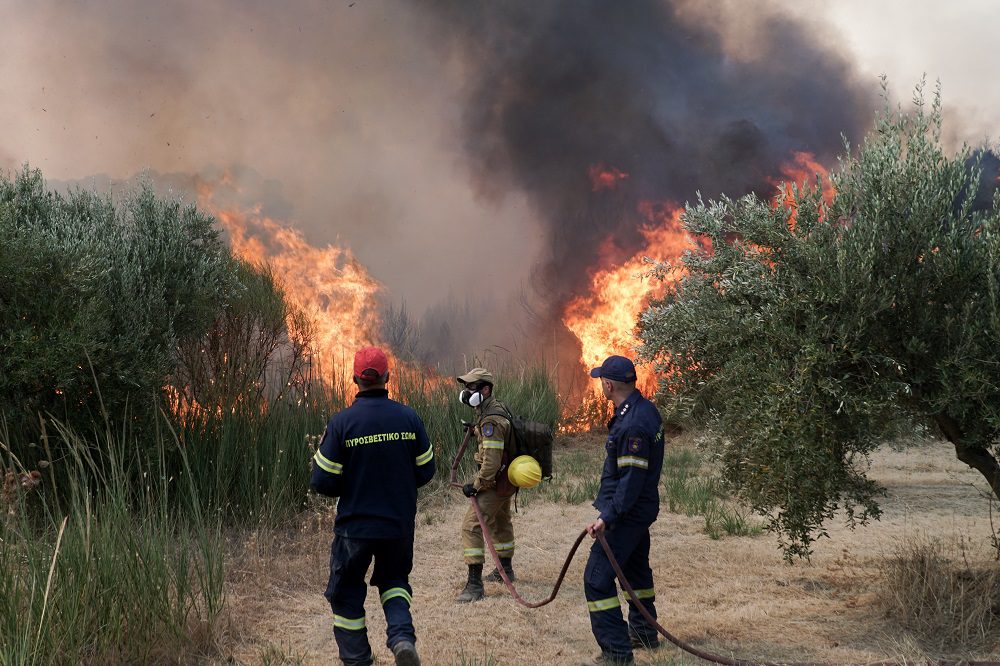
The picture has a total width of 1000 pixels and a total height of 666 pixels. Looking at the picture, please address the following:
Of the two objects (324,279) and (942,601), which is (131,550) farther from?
(324,279)

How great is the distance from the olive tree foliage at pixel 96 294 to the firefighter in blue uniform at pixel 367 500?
329 centimetres

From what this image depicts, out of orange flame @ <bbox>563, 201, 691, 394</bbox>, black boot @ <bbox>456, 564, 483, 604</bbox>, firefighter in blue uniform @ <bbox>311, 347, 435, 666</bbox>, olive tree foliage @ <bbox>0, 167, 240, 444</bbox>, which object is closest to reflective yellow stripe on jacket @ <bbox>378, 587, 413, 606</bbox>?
firefighter in blue uniform @ <bbox>311, 347, 435, 666</bbox>

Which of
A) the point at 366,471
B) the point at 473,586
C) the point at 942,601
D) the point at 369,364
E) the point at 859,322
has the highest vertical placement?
the point at 859,322

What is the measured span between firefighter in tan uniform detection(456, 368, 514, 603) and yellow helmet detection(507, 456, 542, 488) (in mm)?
152

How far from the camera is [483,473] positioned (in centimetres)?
709

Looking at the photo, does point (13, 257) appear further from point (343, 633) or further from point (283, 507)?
point (343, 633)

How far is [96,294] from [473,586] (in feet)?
16.4

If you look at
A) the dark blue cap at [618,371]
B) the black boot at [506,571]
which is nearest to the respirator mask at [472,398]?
the black boot at [506,571]

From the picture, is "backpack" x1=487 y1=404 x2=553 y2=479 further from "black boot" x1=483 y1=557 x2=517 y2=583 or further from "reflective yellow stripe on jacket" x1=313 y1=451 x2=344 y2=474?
"reflective yellow stripe on jacket" x1=313 y1=451 x2=344 y2=474

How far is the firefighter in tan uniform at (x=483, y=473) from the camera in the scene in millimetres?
7086

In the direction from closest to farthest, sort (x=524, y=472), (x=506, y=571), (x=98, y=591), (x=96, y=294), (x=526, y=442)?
(x=98, y=591) → (x=524, y=472) → (x=526, y=442) → (x=506, y=571) → (x=96, y=294)

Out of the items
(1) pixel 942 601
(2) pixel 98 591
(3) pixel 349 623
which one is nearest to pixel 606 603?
(3) pixel 349 623

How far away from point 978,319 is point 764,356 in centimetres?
139

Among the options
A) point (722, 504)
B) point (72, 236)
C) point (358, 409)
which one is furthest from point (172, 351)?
point (722, 504)
